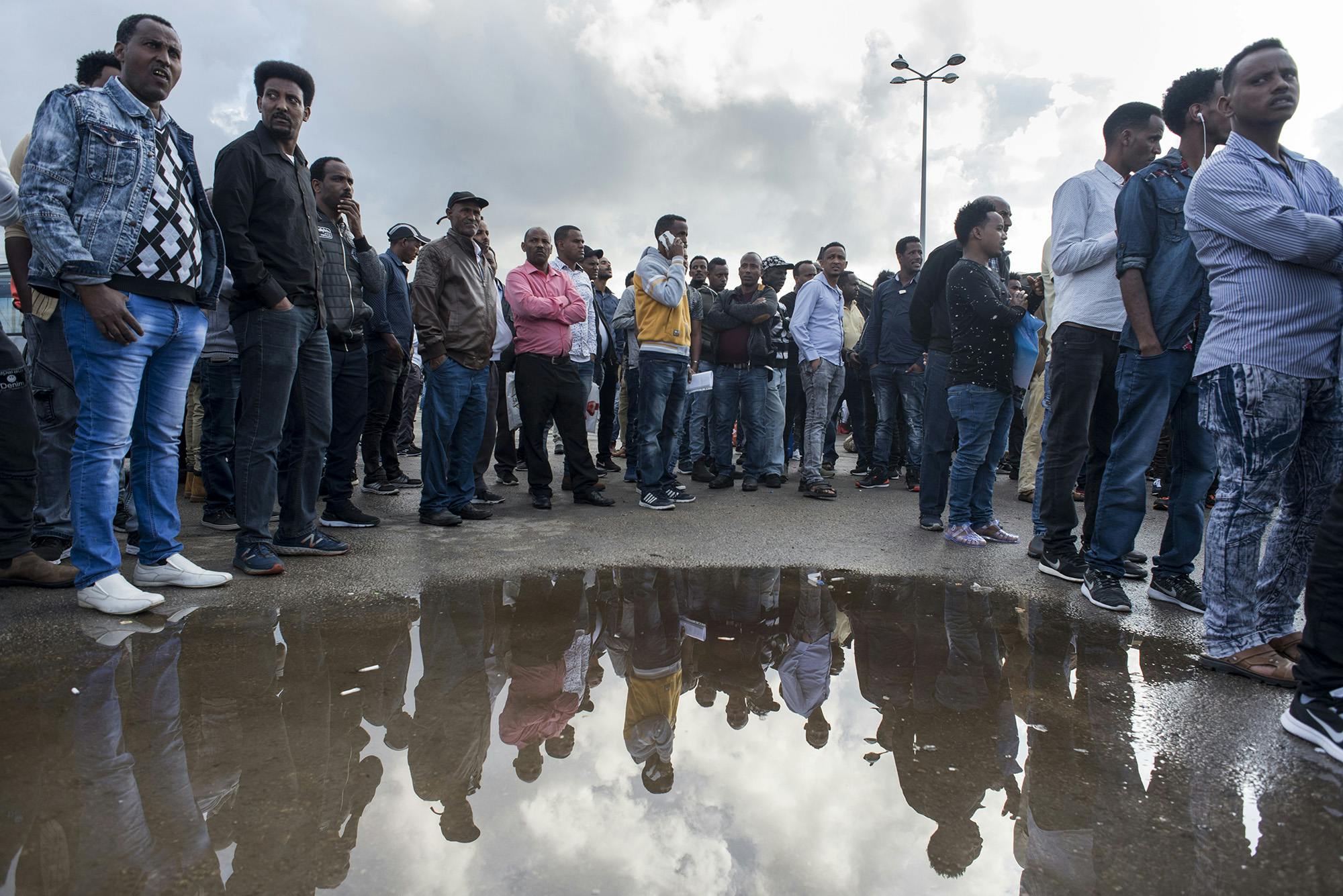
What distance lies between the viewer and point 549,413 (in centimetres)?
637

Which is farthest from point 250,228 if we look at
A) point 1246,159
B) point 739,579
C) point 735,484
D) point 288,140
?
point 735,484

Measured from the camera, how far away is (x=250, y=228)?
402cm

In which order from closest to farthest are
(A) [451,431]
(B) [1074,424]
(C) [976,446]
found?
(B) [1074,424]
(C) [976,446]
(A) [451,431]

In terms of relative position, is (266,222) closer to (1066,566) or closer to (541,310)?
(541,310)

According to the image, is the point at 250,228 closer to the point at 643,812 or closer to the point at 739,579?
the point at 739,579

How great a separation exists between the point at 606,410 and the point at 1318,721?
760 centimetres

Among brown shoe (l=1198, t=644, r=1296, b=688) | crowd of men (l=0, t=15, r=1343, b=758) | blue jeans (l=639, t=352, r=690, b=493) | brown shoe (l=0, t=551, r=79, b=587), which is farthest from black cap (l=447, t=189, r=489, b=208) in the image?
brown shoe (l=1198, t=644, r=1296, b=688)

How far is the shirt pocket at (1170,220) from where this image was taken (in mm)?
3719

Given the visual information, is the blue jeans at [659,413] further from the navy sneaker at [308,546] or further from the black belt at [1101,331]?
the black belt at [1101,331]

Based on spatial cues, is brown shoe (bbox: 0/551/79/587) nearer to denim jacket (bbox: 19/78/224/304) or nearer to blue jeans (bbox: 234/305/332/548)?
blue jeans (bbox: 234/305/332/548)

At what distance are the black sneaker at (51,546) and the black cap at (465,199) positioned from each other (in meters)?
3.04

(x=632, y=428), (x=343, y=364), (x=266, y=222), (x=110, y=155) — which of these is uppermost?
(x=110, y=155)

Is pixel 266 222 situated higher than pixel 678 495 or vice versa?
pixel 266 222

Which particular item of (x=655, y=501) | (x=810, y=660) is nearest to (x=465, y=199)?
(x=655, y=501)
